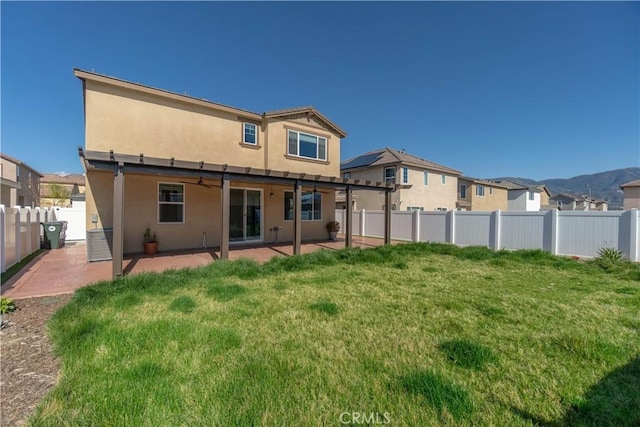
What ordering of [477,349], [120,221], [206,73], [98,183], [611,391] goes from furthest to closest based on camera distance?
[206,73], [98,183], [120,221], [477,349], [611,391]

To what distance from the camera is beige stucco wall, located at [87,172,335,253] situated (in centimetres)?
936

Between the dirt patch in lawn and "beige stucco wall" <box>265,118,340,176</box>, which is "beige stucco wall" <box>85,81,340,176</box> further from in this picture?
the dirt patch in lawn

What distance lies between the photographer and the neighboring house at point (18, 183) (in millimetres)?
21367

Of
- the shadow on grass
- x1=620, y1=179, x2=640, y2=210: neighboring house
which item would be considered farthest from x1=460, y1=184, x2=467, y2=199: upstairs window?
the shadow on grass

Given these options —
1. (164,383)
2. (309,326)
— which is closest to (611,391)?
(309,326)

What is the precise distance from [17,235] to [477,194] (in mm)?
37033

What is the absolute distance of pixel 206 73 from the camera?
14.7m

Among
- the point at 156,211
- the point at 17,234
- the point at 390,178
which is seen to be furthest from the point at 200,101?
the point at 390,178

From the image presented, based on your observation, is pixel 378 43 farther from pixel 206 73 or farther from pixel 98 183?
pixel 98 183

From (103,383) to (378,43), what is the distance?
1569 cm

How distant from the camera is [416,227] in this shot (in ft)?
50.7

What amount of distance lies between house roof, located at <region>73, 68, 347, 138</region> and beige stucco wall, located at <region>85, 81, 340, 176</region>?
0.17m

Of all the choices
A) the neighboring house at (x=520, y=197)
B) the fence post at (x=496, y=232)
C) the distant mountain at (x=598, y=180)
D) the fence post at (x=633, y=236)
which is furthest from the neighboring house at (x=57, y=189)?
the distant mountain at (x=598, y=180)

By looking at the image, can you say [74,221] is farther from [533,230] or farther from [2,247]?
[533,230]
